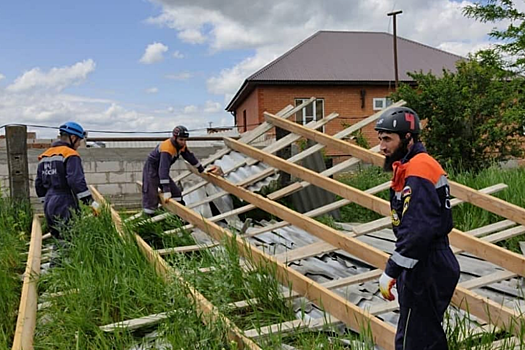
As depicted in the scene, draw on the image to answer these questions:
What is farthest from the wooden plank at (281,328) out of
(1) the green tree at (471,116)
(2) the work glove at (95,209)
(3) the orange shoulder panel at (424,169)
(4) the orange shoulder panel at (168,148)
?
(1) the green tree at (471,116)

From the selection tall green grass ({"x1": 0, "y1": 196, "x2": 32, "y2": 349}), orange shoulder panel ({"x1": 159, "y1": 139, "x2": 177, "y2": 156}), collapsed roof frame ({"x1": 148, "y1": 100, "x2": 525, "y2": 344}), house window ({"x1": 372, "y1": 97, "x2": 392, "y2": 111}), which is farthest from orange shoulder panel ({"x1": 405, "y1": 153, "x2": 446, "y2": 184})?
house window ({"x1": 372, "y1": 97, "x2": 392, "y2": 111})

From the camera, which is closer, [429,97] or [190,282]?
[190,282]

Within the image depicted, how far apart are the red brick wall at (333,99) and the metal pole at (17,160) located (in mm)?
12183

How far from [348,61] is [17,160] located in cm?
1596

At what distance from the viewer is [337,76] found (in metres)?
19.4

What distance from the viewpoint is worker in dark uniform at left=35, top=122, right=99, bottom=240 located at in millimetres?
4926

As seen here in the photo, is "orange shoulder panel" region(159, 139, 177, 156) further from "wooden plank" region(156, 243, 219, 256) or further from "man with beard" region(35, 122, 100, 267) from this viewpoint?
"wooden plank" region(156, 243, 219, 256)

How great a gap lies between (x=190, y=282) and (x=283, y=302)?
0.70 metres

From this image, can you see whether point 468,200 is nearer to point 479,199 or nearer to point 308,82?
point 479,199

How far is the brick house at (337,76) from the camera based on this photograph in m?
19.0

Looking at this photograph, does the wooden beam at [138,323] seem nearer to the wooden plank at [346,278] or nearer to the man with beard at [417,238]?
the wooden plank at [346,278]

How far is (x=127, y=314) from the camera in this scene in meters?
3.49

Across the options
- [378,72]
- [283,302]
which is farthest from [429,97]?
[378,72]

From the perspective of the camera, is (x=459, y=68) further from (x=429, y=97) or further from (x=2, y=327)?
(x=2, y=327)
